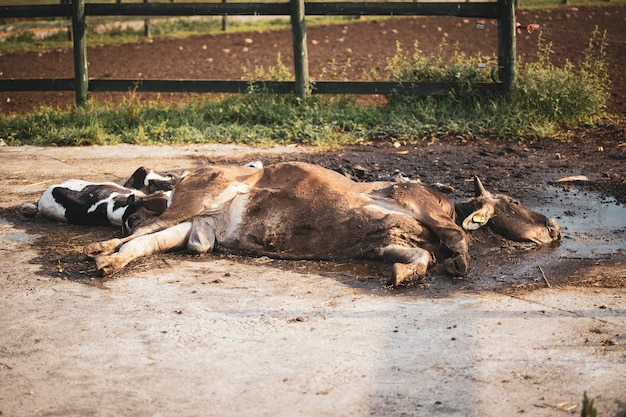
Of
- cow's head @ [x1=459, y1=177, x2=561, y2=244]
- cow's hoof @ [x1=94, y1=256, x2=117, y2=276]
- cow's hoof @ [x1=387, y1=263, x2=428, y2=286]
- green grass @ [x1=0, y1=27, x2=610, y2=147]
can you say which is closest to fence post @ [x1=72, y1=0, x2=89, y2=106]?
green grass @ [x1=0, y1=27, x2=610, y2=147]

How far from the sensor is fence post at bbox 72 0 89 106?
11.4m

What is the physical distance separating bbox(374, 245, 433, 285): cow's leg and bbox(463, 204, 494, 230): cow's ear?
0.49 m

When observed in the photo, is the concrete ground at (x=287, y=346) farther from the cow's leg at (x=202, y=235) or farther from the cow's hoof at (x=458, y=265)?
the cow's hoof at (x=458, y=265)

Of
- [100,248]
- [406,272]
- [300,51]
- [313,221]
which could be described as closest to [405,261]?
[406,272]

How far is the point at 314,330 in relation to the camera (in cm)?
490

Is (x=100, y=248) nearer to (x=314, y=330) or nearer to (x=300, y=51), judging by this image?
(x=314, y=330)

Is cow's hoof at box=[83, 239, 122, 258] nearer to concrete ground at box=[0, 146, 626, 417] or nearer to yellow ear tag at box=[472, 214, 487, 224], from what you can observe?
concrete ground at box=[0, 146, 626, 417]

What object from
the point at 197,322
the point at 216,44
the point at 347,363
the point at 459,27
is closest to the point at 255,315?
the point at 197,322

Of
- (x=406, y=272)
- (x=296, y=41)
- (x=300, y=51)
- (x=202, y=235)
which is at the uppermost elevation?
(x=296, y=41)

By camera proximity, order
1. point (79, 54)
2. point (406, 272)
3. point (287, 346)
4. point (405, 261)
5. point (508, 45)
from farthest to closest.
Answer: point (79, 54) < point (508, 45) < point (405, 261) < point (406, 272) < point (287, 346)

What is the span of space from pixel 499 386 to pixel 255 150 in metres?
5.99

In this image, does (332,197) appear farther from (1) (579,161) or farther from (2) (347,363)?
(1) (579,161)

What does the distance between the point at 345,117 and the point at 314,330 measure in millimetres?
6202

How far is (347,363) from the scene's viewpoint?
4.46 meters
